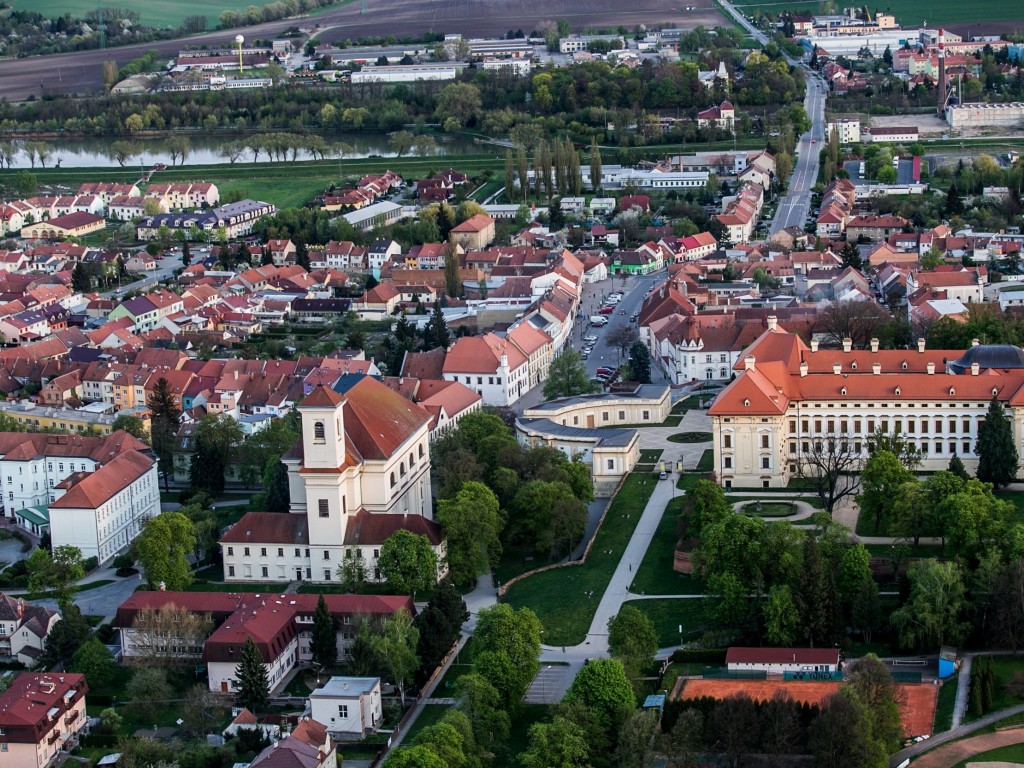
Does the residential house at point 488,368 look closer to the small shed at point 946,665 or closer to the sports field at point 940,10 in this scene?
the small shed at point 946,665

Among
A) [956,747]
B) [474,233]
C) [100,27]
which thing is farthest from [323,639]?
[100,27]

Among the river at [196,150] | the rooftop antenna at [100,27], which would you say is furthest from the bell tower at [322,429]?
the rooftop antenna at [100,27]

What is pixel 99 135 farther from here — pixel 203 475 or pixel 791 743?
pixel 791 743

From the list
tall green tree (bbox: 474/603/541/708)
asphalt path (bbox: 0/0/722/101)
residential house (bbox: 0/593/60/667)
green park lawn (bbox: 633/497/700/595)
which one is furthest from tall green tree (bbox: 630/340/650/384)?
asphalt path (bbox: 0/0/722/101)

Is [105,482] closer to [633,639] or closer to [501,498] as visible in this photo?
[501,498]

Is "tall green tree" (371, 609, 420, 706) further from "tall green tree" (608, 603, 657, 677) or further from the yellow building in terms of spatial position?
the yellow building
